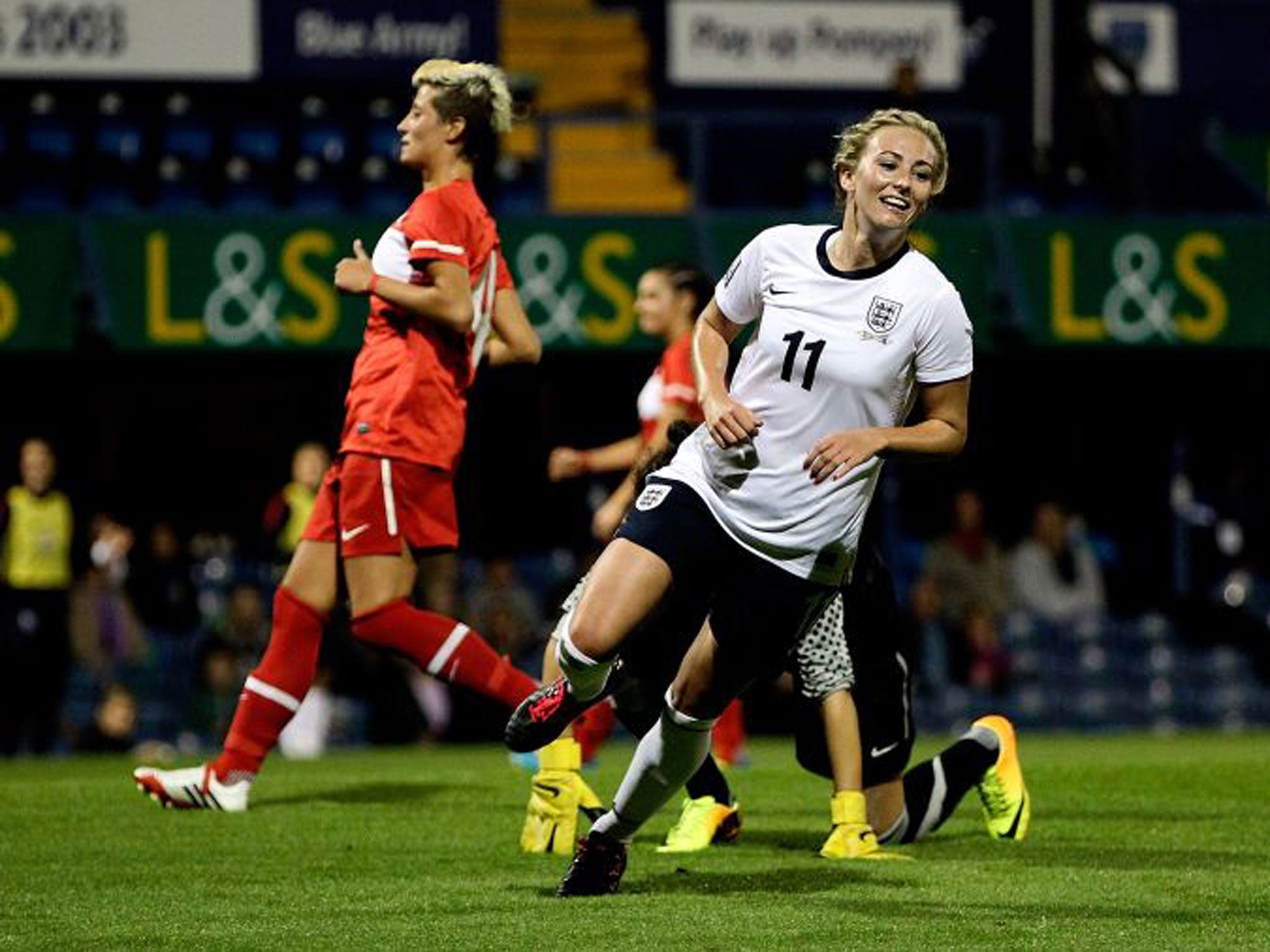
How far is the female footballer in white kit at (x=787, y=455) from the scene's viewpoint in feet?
21.9

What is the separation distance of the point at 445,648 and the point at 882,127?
→ 2.59 m

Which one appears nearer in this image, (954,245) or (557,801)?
(557,801)

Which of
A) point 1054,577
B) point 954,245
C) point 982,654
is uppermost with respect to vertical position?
point 954,245

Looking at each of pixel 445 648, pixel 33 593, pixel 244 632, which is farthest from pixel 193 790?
pixel 244 632

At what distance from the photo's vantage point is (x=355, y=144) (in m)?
18.9

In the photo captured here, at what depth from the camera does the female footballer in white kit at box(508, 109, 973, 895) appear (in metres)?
6.68

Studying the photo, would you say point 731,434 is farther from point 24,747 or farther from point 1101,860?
point 24,747

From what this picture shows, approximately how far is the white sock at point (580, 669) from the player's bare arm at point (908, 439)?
69 cm

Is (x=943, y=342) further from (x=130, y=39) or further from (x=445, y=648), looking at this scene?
(x=130, y=39)

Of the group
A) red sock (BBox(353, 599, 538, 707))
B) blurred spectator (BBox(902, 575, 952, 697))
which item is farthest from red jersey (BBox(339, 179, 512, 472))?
blurred spectator (BBox(902, 575, 952, 697))

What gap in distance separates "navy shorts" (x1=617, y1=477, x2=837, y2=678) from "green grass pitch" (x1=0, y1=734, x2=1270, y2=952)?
669 mm

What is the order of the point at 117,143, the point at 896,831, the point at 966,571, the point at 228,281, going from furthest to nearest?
the point at 966,571
the point at 117,143
the point at 228,281
the point at 896,831

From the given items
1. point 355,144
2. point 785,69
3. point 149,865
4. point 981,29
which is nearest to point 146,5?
point 355,144

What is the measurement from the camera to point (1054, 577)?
63.5 feet
